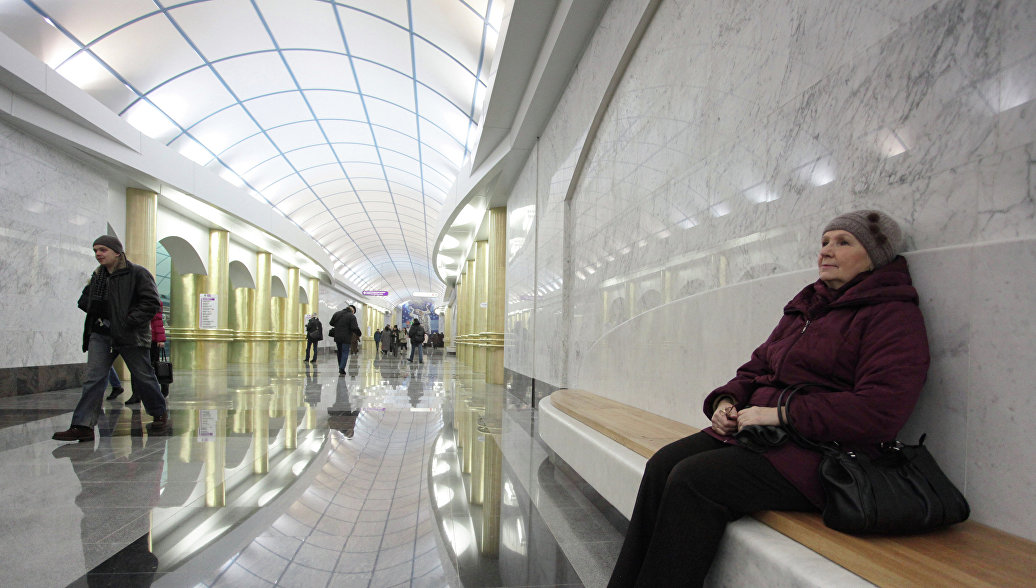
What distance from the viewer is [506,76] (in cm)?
810

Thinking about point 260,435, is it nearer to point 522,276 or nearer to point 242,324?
point 522,276

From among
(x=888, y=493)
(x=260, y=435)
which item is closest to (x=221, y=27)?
(x=260, y=435)

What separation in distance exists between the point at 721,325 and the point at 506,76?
20.4ft

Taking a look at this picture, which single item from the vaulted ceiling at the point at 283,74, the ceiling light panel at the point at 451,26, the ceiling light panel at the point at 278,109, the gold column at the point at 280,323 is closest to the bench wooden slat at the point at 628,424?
the vaulted ceiling at the point at 283,74

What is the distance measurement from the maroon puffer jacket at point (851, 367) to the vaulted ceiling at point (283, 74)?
927 cm

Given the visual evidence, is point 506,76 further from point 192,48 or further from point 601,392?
point 192,48

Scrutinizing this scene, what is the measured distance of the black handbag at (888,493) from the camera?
4.66 feet

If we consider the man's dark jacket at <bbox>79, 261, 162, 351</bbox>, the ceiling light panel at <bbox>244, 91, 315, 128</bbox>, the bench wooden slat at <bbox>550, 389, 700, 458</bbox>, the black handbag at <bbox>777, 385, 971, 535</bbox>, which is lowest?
the bench wooden slat at <bbox>550, 389, 700, 458</bbox>

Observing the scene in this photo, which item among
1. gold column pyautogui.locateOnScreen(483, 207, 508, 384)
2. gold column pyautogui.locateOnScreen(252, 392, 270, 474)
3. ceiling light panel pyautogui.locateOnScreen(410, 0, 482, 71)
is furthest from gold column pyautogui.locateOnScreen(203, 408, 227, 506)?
ceiling light panel pyautogui.locateOnScreen(410, 0, 482, 71)

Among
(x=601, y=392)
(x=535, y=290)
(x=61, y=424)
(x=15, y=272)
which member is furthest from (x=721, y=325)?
(x=15, y=272)

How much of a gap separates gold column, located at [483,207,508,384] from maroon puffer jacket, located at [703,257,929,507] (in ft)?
36.8

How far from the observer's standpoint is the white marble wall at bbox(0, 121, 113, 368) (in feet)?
29.6

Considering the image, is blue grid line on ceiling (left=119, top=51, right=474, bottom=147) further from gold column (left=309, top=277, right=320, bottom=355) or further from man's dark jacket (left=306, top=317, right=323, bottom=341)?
gold column (left=309, top=277, right=320, bottom=355)

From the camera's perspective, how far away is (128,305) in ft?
17.0
